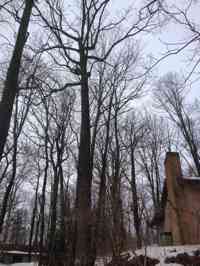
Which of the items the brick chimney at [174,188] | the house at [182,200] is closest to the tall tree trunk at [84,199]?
the house at [182,200]

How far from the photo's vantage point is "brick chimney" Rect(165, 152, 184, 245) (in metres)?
11.0

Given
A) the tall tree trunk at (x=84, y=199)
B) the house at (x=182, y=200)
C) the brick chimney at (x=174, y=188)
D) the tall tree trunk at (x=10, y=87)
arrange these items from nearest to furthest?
the tall tree trunk at (x=10, y=87) < the tall tree trunk at (x=84, y=199) < the house at (x=182, y=200) < the brick chimney at (x=174, y=188)

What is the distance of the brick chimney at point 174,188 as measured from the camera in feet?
36.0

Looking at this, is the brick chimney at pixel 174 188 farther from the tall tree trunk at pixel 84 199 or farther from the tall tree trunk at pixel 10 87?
the tall tree trunk at pixel 10 87

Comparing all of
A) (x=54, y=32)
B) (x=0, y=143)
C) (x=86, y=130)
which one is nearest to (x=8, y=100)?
(x=0, y=143)

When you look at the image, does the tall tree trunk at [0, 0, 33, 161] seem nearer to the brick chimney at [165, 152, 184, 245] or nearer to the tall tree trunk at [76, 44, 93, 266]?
the tall tree trunk at [76, 44, 93, 266]

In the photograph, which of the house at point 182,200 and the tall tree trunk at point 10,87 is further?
the house at point 182,200

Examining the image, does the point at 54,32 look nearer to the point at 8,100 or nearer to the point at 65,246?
the point at 8,100

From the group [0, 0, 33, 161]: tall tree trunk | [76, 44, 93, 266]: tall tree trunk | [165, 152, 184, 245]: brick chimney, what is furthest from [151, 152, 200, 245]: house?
[0, 0, 33, 161]: tall tree trunk

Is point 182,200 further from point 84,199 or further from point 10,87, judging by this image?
point 10,87

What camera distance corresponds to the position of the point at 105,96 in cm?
1443

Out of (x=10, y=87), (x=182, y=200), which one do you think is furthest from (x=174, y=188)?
(x=10, y=87)

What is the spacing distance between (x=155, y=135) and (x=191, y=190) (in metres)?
13.2

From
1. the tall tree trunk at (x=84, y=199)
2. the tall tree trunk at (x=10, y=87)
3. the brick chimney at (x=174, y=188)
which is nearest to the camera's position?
the tall tree trunk at (x=10, y=87)
